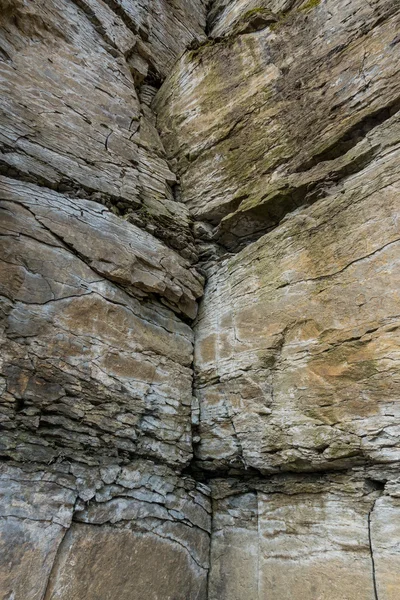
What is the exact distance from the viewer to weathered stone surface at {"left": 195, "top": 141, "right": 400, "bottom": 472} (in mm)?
3496

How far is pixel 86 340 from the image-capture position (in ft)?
13.7

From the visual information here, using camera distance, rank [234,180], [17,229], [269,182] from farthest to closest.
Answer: [234,180] < [269,182] < [17,229]

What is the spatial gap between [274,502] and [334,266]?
268 centimetres

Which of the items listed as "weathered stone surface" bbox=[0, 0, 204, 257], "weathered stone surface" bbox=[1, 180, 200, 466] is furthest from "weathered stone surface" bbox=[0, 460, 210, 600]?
"weathered stone surface" bbox=[0, 0, 204, 257]

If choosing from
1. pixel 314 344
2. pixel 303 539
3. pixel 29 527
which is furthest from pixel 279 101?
pixel 29 527

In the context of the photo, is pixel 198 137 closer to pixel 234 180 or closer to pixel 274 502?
pixel 234 180

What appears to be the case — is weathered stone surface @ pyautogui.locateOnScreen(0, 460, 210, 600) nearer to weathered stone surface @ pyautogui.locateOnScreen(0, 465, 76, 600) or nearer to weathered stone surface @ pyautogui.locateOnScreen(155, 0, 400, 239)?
weathered stone surface @ pyautogui.locateOnScreen(0, 465, 76, 600)

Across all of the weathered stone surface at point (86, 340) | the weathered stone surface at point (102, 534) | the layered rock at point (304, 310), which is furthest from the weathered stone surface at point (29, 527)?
the layered rock at point (304, 310)

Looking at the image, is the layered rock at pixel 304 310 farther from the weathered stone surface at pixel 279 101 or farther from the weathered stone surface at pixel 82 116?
the weathered stone surface at pixel 82 116

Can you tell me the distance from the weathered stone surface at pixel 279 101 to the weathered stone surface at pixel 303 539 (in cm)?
360

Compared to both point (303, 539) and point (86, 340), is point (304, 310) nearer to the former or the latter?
point (303, 539)

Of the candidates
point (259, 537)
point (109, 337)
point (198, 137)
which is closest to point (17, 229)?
point (109, 337)

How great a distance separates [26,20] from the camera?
613 centimetres

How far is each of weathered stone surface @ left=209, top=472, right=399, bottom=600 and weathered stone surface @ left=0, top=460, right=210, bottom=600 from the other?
1.01 feet
